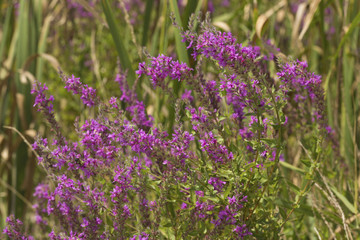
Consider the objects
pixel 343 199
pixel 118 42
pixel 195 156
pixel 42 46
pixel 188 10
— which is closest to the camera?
pixel 195 156

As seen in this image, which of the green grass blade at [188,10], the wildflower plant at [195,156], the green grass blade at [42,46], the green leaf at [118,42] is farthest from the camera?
the green grass blade at [42,46]

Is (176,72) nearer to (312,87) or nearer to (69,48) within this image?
(312,87)

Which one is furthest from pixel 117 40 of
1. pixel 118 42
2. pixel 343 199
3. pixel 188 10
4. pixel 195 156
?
pixel 343 199

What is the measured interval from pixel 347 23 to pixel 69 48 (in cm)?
213

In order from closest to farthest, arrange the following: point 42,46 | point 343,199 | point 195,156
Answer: point 195,156 < point 343,199 < point 42,46

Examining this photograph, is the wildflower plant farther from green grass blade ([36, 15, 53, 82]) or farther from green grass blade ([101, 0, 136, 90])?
green grass blade ([36, 15, 53, 82])

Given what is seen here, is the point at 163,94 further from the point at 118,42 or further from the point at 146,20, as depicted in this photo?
the point at 146,20

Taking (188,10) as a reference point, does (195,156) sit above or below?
below

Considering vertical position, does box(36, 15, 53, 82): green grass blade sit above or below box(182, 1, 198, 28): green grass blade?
above

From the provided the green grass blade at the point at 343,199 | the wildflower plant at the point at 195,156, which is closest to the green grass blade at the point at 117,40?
the wildflower plant at the point at 195,156

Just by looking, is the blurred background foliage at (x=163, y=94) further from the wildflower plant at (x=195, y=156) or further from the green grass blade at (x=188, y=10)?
the wildflower plant at (x=195, y=156)

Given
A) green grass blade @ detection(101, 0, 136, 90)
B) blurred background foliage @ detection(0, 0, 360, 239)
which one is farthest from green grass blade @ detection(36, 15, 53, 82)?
green grass blade @ detection(101, 0, 136, 90)

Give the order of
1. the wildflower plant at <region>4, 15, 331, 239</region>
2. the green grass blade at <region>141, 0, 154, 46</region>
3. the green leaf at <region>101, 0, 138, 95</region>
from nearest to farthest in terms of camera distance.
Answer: the wildflower plant at <region>4, 15, 331, 239</region>
the green leaf at <region>101, 0, 138, 95</region>
the green grass blade at <region>141, 0, 154, 46</region>

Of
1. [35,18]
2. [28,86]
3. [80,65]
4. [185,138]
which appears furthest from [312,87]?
[80,65]
